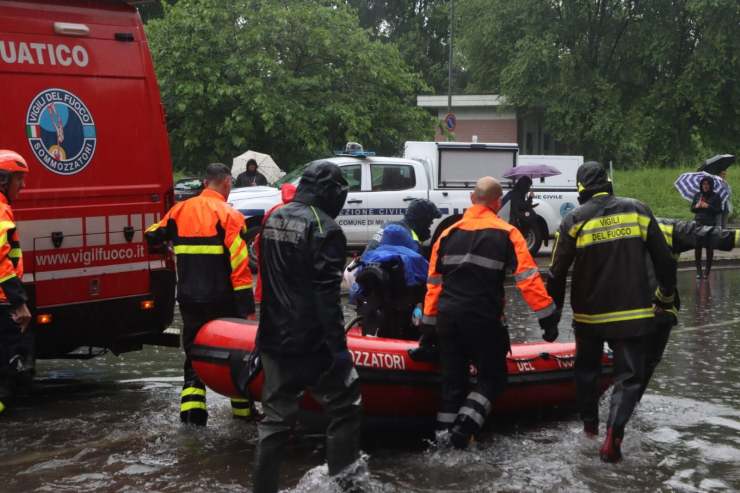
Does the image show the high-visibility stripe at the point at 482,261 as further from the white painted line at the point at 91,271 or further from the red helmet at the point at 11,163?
the red helmet at the point at 11,163

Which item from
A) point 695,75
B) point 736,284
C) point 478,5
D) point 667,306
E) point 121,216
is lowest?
point 736,284

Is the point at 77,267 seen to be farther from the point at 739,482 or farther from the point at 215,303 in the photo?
the point at 739,482

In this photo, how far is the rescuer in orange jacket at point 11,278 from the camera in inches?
263

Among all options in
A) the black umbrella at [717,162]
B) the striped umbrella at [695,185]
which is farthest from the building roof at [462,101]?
the black umbrella at [717,162]

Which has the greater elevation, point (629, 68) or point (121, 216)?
point (629, 68)

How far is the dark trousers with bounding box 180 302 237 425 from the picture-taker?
7133 millimetres

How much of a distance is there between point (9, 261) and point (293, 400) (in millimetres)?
2468

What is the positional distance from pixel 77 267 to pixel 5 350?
805 millimetres

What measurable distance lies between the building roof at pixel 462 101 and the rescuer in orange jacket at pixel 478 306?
37373 millimetres

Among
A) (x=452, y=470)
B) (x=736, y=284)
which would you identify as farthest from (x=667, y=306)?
(x=736, y=284)

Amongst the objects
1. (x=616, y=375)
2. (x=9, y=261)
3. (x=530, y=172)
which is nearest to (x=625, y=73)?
(x=530, y=172)

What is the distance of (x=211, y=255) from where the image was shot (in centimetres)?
706

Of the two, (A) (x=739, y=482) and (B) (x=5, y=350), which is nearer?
(A) (x=739, y=482)

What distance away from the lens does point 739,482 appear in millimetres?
6023
